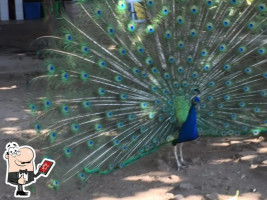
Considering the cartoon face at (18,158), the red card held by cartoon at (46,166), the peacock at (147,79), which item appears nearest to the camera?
the cartoon face at (18,158)

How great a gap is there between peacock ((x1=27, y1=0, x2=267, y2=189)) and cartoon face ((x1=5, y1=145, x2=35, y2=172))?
699 millimetres

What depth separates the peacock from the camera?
372cm

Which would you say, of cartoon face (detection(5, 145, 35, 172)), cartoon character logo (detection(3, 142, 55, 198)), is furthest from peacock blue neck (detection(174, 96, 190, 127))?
cartoon face (detection(5, 145, 35, 172))

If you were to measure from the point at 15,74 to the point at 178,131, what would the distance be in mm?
4500

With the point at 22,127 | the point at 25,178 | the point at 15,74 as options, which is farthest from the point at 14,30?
the point at 25,178

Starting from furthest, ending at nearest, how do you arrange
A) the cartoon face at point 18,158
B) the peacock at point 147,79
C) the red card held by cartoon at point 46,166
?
the peacock at point 147,79
the red card held by cartoon at point 46,166
the cartoon face at point 18,158

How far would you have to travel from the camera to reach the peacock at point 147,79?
372 cm

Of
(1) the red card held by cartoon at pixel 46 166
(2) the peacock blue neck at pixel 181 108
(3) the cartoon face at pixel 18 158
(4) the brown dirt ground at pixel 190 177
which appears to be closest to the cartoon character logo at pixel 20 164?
(3) the cartoon face at pixel 18 158

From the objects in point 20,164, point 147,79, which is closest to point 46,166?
point 20,164

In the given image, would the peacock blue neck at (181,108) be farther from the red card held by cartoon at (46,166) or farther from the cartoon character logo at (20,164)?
the cartoon character logo at (20,164)

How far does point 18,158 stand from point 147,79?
1.52 meters

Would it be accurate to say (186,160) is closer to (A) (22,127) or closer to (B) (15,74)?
(A) (22,127)

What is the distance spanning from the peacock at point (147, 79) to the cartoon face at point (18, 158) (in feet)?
2.29

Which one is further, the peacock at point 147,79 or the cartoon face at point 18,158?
the peacock at point 147,79
